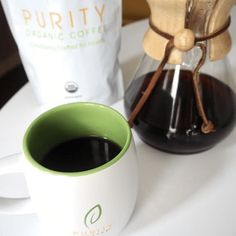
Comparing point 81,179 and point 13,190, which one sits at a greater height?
point 81,179

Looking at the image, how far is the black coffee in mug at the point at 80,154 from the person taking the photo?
1.09 feet

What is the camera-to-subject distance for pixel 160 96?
0.40 metres

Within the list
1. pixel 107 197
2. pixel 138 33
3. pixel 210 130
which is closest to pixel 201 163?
pixel 210 130

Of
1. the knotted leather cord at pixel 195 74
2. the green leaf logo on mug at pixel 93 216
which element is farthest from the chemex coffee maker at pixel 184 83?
the green leaf logo on mug at pixel 93 216

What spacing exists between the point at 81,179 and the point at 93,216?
0.04 m

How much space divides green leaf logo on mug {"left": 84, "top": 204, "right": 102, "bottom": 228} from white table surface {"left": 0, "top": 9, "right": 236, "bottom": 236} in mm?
65

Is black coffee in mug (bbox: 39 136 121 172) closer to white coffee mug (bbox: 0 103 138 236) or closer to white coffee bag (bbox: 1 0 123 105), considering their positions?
white coffee mug (bbox: 0 103 138 236)

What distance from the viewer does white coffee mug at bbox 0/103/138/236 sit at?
28cm

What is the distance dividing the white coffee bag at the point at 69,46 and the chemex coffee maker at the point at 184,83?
6 cm

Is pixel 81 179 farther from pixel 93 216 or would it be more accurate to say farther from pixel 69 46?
pixel 69 46

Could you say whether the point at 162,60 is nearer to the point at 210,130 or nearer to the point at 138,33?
the point at 210,130

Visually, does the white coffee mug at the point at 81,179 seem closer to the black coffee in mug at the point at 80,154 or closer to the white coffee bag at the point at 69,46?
the black coffee in mug at the point at 80,154

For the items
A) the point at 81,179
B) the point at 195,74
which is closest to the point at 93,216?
the point at 81,179

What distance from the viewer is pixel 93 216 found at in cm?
30
